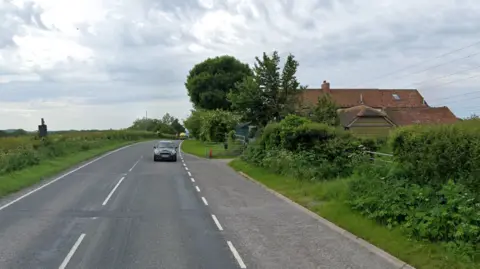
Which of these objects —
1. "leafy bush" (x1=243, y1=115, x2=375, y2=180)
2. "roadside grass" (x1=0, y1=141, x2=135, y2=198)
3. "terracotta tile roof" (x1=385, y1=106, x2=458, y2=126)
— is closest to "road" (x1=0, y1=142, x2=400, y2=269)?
"roadside grass" (x1=0, y1=141, x2=135, y2=198)

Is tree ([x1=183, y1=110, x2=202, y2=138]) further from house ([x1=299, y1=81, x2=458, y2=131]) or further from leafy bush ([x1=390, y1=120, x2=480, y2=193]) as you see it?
leafy bush ([x1=390, y1=120, x2=480, y2=193])

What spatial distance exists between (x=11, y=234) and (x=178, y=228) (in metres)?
3.74

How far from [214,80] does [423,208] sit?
7795cm

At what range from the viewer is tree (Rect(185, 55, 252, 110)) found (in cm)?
8694

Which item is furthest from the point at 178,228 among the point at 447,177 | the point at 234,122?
the point at 234,122

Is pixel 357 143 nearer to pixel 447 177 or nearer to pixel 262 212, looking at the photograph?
pixel 262 212

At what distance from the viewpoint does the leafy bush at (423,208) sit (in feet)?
31.4

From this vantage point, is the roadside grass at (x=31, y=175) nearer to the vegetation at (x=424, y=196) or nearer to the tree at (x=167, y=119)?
the vegetation at (x=424, y=196)

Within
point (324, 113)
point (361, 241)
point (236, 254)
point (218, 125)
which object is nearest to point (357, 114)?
point (218, 125)

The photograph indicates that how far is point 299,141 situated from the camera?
25.8 m

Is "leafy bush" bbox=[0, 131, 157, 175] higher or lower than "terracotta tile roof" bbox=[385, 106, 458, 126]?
lower

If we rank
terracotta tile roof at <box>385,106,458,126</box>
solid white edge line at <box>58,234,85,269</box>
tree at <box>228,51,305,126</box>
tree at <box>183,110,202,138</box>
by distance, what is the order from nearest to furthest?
solid white edge line at <box>58,234,85,269</box> → tree at <box>228,51,305,126</box> → terracotta tile roof at <box>385,106,458,126</box> → tree at <box>183,110,202,138</box>

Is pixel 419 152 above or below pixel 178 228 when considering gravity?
above

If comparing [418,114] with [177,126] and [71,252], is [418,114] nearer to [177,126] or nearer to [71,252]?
[71,252]
